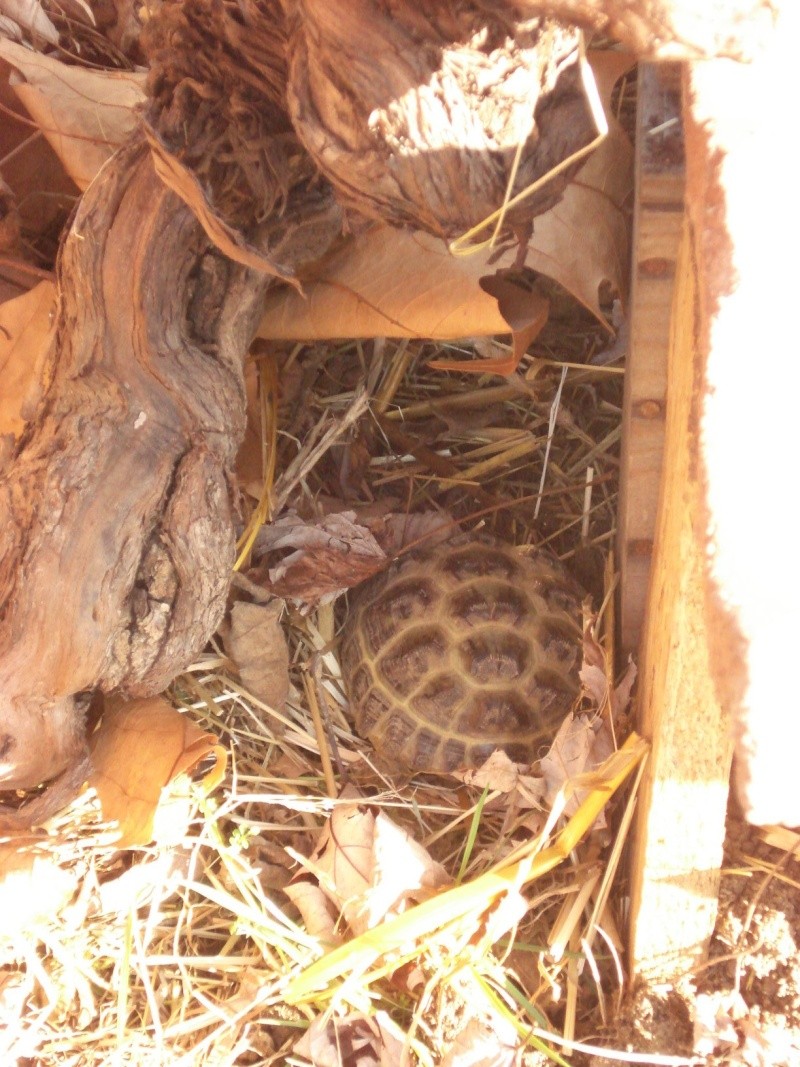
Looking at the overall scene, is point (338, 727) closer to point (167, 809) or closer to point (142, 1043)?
point (167, 809)

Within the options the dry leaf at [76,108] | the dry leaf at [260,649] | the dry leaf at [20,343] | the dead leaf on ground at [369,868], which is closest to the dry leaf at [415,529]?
the dry leaf at [260,649]

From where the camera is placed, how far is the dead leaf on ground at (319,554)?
152cm

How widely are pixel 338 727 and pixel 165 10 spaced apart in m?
1.10

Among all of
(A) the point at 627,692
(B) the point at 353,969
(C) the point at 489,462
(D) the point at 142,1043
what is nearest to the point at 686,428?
(A) the point at 627,692

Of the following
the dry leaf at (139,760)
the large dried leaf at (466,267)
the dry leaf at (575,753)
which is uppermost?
the large dried leaf at (466,267)

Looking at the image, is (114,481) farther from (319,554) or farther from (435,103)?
(435,103)

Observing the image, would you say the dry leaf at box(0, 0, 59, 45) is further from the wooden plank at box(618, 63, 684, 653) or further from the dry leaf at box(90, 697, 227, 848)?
the dry leaf at box(90, 697, 227, 848)

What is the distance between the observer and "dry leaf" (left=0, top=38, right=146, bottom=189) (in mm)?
1280

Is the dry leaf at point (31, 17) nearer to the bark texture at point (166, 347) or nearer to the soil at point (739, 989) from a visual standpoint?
the bark texture at point (166, 347)

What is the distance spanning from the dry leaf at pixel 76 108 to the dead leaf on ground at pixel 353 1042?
4.07ft

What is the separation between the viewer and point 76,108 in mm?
1288

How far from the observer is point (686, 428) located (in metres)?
0.94

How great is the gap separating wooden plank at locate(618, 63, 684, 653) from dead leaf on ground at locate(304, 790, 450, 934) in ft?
1.46

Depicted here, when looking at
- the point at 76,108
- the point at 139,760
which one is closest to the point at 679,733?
the point at 139,760
